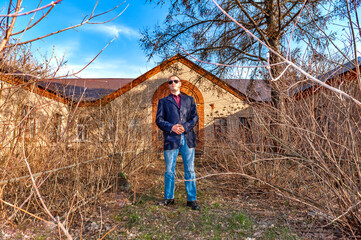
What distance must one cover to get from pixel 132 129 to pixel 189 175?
3502 mm

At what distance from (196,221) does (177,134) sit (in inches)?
55.6

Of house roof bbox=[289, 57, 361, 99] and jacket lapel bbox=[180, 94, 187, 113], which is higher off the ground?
house roof bbox=[289, 57, 361, 99]

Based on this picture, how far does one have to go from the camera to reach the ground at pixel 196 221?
3.64 meters

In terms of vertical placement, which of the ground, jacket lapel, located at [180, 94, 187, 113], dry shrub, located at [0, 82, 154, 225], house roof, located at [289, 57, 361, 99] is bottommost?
the ground

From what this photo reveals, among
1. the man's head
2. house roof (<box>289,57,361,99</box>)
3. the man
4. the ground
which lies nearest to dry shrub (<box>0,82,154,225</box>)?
the ground

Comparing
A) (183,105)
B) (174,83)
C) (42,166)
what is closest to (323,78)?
(183,105)

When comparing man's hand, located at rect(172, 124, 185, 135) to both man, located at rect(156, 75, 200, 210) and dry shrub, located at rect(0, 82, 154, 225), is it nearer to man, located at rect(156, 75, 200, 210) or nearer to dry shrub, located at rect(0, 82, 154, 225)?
man, located at rect(156, 75, 200, 210)

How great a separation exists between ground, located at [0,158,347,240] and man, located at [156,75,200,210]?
1.37 ft

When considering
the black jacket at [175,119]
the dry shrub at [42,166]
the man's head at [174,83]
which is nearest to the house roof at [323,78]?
the black jacket at [175,119]

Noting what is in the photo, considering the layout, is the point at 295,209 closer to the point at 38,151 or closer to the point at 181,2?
the point at 38,151

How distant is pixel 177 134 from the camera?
4.26 meters

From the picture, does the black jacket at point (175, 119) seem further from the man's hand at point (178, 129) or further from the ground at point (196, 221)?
the ground at point (196, 221)

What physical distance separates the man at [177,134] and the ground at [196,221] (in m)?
Answer: 0.42

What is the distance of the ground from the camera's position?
3.64 m
